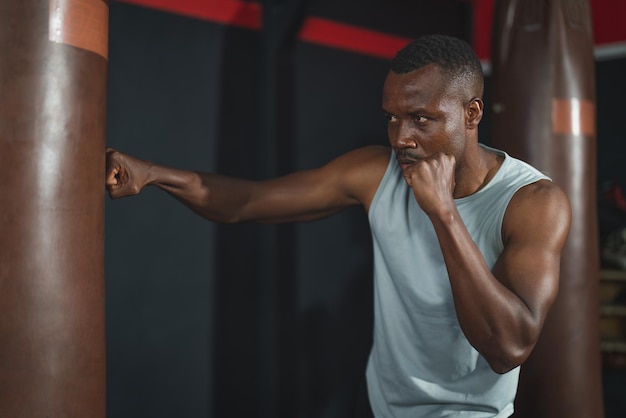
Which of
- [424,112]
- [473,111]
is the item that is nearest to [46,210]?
[424,112]

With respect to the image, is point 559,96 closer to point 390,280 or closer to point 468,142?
point 468,142

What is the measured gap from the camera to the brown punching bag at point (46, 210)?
125 centimetres

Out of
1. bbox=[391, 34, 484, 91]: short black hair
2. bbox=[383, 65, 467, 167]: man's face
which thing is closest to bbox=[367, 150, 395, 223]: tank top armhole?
bbox=[383, 65, 467, 167]: man's face

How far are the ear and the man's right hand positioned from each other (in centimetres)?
81

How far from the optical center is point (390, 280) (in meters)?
1.79

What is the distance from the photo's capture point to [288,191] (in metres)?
1.89

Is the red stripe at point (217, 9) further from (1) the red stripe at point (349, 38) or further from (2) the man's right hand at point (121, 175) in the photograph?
(2) the man's right hand at point (121, 175)

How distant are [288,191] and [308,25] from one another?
1.89m

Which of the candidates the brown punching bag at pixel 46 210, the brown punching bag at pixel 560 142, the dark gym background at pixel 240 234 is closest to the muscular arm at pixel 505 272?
the brown punching bag at pixel 46 210

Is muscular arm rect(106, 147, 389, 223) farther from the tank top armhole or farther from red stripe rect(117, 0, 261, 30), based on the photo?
red stripe rect(117, 0, 261, 30)

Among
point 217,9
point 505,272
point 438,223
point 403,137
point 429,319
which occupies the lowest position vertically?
point 429,319

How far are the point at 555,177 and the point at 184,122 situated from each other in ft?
5.33

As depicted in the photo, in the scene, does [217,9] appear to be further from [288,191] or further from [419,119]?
[419,119]

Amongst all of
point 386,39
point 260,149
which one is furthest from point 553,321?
point 386,39
